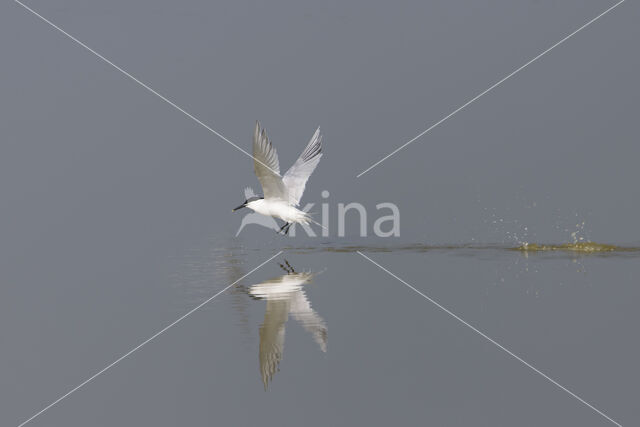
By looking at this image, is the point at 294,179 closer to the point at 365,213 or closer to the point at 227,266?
the point at 227,266

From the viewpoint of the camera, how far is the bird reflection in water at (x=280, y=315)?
7.29 metres

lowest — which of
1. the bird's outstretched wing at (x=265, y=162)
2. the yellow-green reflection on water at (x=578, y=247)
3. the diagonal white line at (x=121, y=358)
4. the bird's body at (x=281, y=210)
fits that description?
the diagonal white line at (x=121, y=358)

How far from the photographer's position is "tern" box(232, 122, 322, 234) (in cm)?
1220

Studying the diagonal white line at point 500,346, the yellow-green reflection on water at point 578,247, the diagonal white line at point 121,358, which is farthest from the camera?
the yellow-green reflection on water at point 578,247

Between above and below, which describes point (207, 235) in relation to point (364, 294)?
above

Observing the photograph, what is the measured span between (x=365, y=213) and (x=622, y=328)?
11227mm

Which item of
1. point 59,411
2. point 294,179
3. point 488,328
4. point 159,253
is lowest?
point 59,411

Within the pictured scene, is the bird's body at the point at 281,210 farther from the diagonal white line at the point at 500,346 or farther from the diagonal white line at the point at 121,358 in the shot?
the diagonal white line at the point at 121,358

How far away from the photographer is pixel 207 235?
63.3 ft

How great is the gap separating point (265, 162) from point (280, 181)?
60 centimetres

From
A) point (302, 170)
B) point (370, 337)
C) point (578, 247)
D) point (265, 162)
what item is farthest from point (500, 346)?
point (578, 247)

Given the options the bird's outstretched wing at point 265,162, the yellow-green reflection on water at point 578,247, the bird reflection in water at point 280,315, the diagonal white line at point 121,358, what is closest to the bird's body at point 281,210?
the bird's outstretched wing at point 265,162

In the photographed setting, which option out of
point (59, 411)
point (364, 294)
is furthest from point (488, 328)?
point (59, 411)

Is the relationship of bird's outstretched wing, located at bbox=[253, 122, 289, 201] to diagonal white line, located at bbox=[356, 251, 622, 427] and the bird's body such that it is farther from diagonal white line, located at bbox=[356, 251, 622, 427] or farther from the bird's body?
diagonal white line, located at bbox=[356, 251, 622, 427]
